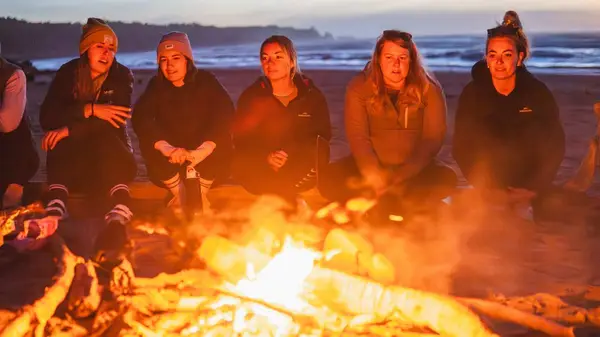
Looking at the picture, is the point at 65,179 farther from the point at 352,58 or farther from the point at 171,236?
the point at 352,58

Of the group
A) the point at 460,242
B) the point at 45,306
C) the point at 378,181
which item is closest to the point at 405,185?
the point at 378,181

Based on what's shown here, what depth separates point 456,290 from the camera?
13.4ft

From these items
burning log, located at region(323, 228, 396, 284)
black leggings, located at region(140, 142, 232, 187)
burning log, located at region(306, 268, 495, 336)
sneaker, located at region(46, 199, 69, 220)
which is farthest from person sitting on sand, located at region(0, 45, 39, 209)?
burning log, located at region(306, 268, 495, 336)

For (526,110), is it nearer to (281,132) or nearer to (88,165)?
(281,132)

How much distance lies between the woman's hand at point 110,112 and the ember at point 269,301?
1457 mm

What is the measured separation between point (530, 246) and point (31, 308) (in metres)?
3.15

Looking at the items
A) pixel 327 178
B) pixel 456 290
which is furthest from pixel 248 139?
pixel 456 290

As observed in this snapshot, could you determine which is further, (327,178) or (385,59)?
(327,178)

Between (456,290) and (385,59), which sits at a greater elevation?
(385,59)

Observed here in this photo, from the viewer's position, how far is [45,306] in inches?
135

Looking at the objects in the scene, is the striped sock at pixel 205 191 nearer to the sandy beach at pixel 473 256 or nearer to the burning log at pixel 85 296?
the sandy beach at pixel 473 256

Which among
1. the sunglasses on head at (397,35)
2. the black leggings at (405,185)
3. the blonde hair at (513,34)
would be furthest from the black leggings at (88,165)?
the blonde hair at (513,34)

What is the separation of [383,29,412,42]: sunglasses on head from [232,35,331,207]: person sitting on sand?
2.36ft

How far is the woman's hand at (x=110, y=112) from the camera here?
16.5ft
